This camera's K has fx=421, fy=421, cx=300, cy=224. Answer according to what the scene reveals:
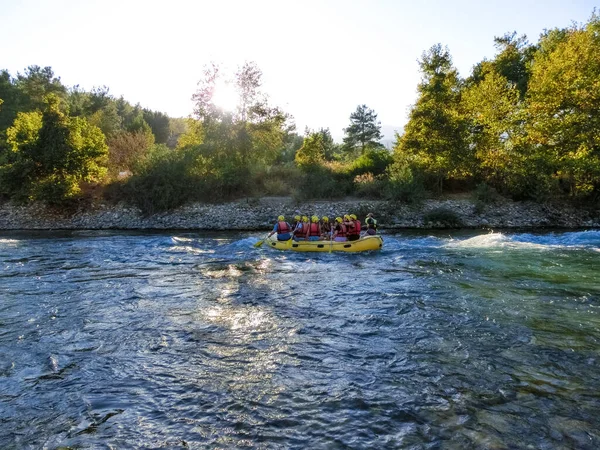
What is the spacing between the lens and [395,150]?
98.9 ft

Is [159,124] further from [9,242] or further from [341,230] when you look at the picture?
[341,230]

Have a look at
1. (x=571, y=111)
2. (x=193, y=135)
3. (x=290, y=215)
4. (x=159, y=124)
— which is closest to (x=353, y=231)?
(x=290, y=215)

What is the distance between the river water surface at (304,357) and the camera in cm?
460

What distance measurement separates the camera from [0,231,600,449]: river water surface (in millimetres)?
4598

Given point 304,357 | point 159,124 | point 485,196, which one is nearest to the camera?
point 304,357

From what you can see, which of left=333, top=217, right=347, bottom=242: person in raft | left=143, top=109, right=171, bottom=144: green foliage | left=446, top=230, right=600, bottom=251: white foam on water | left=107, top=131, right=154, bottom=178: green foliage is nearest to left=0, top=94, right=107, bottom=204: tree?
left=107, top=131, right=154, bottom=178: green foliage

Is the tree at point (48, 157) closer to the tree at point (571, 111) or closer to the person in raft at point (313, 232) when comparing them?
the person in raft at point (313, 232)

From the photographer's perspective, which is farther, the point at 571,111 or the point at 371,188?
the point at 371,188

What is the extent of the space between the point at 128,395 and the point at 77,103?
A: 5117 cm

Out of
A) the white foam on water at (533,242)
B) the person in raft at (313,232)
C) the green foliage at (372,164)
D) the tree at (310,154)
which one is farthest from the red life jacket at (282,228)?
the green foliage at (372,164)

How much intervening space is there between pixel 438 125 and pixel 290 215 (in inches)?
441

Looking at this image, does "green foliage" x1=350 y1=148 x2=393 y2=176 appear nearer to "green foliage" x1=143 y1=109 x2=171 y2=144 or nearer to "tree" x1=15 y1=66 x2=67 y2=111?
"tree" x1=15 y1=66 x2=67 y2=111

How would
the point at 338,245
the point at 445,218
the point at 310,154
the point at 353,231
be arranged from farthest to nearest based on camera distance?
the point at 310,154 → the point at 445,218 → the point at 353,231 → the point at 338,245

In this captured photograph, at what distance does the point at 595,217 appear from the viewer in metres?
24.5
